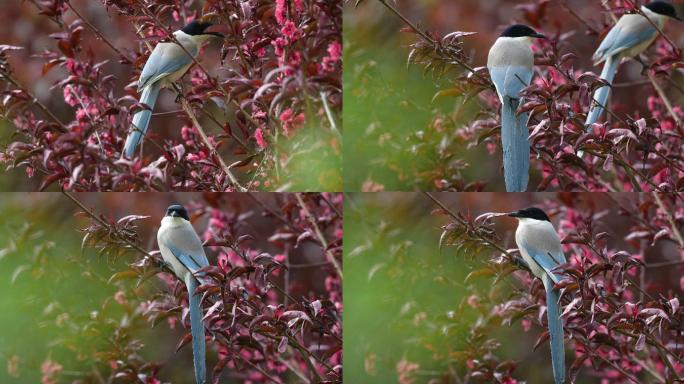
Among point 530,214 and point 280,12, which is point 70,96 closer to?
point 280,12

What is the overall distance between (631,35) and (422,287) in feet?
3.72

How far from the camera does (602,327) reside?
388 cm

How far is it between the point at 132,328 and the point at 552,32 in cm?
180

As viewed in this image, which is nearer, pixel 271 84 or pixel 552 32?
pixel 271 84

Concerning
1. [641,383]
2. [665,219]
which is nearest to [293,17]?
[665,219]

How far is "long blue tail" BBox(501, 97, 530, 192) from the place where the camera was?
12.3 ft

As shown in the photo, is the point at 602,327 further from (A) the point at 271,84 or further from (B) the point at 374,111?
(A) the point at 271,84

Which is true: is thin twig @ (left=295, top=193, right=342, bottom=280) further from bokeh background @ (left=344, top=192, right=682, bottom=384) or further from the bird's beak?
the bird's beak

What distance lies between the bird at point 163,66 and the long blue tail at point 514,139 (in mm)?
1014

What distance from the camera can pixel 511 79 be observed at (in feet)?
12.3

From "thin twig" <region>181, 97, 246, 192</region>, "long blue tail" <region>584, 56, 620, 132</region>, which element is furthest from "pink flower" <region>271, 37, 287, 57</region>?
"long blue tail" <region>584, 56, 620, 132</region>

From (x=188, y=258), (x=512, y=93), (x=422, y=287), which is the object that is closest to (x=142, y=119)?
(x=188, y=258)

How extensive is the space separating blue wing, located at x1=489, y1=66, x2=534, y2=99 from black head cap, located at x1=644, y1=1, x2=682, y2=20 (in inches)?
18.7

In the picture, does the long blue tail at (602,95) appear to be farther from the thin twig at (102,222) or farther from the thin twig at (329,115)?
the thin twig at (102,222)
